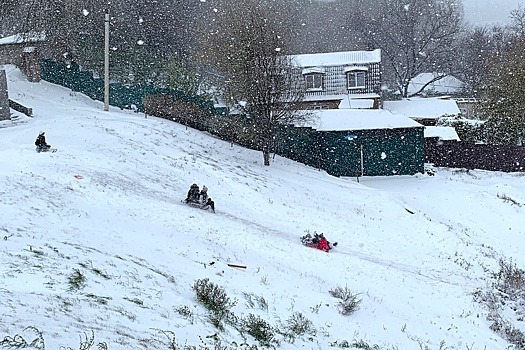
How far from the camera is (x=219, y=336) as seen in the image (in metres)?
8.18

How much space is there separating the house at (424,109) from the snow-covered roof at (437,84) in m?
24.0

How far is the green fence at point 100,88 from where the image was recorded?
32438mm

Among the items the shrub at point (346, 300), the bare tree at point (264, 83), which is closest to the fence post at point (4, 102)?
the bare tree at point (264, 83)

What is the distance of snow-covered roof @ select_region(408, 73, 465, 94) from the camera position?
7144 centimetres

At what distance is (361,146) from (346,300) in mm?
18978

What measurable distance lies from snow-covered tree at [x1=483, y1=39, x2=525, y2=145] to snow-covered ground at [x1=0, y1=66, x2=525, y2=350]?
1006 cm

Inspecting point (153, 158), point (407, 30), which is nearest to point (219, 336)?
point (153, 158)

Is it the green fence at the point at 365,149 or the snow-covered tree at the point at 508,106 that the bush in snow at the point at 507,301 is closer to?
the green fence at the point at 365,149

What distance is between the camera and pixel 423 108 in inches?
1796

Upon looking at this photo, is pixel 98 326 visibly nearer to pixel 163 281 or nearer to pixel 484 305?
pixel 163 281

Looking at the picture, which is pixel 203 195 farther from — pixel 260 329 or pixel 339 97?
pixel 339 97

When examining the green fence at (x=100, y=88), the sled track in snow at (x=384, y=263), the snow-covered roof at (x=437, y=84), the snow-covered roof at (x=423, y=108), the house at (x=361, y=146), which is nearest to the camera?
the sled track in snow at (x=384, y=263)

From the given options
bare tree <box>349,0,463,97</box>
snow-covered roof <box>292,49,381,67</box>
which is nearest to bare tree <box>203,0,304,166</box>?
snow-covered roof <box>292,49,381,67</box>

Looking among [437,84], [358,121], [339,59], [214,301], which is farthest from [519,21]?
[214,301]
